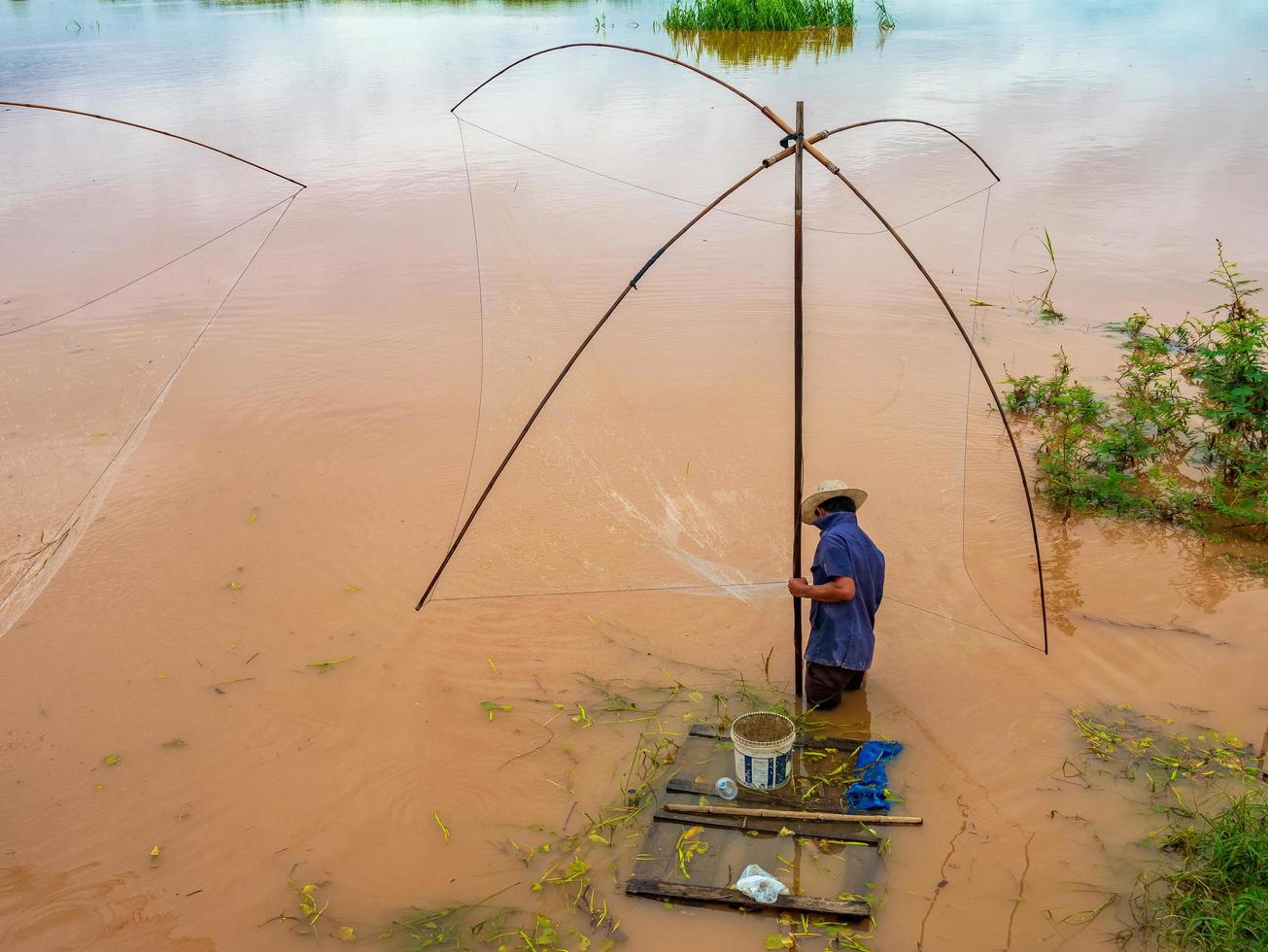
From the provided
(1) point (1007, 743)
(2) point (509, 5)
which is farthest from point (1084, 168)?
(2) point (509, 5)

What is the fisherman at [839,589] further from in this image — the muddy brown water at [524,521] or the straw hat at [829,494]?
the muddy brown water at [524,521]

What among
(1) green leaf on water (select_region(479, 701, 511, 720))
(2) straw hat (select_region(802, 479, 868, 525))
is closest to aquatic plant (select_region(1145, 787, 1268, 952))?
(2) straw hat (select_region(802, 479, 868, 525))

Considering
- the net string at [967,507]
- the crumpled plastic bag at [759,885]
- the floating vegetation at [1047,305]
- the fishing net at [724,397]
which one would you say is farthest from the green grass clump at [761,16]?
the crumpled plastic bag at [759,885]

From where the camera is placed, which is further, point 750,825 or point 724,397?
point 724,397

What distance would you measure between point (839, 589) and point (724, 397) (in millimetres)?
2563

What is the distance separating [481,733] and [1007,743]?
1.77 m

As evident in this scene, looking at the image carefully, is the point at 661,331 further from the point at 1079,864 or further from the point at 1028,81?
the point at 1028,81

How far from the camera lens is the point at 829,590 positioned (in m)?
2.87

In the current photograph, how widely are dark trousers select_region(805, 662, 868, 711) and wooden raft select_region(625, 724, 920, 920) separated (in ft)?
1.22

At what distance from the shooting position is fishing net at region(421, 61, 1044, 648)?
4020mm

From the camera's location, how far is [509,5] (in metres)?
20.6

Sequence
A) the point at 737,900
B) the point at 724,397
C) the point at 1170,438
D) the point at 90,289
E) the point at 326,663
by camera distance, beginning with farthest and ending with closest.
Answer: the point at 90,289, the point at 724,397, the point at 1170,438, the point at 326,663, the point at 737,900

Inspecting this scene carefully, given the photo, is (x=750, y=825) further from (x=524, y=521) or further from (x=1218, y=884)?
(x=524, y=521)

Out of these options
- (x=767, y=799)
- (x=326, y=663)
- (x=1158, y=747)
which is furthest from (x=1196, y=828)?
(x=326, y=663)
